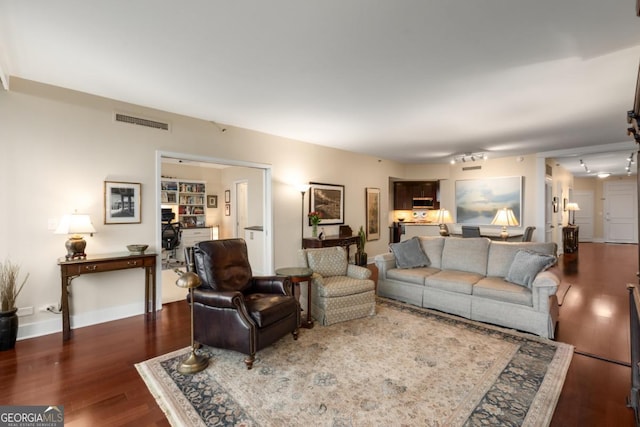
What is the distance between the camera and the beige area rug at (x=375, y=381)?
1.93 metres

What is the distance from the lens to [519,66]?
9.06 feet

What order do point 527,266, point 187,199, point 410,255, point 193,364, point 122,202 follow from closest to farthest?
1. point 193,364
2. point 527,266
3. point 122,202
4. point 410,255
5. point 187,199

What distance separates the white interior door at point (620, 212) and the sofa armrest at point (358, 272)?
40.3ft

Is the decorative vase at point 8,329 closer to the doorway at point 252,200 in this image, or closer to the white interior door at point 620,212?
the doorway at point 252,200

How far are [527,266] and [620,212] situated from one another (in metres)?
11.3

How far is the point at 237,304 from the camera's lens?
8.39 feet

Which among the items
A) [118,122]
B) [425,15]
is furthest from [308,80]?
[118,122]

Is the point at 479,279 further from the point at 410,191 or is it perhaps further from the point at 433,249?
the point at 410,191

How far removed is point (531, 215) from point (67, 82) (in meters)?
8.77

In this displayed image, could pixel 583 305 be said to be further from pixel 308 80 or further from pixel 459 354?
pixel 308 80

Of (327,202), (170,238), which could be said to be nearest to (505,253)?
(327,202)

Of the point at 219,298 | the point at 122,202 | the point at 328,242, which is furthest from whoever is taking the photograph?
the point at 328,242

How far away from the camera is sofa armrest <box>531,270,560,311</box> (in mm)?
3074

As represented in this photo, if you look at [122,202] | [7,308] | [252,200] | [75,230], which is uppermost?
[252,200]
